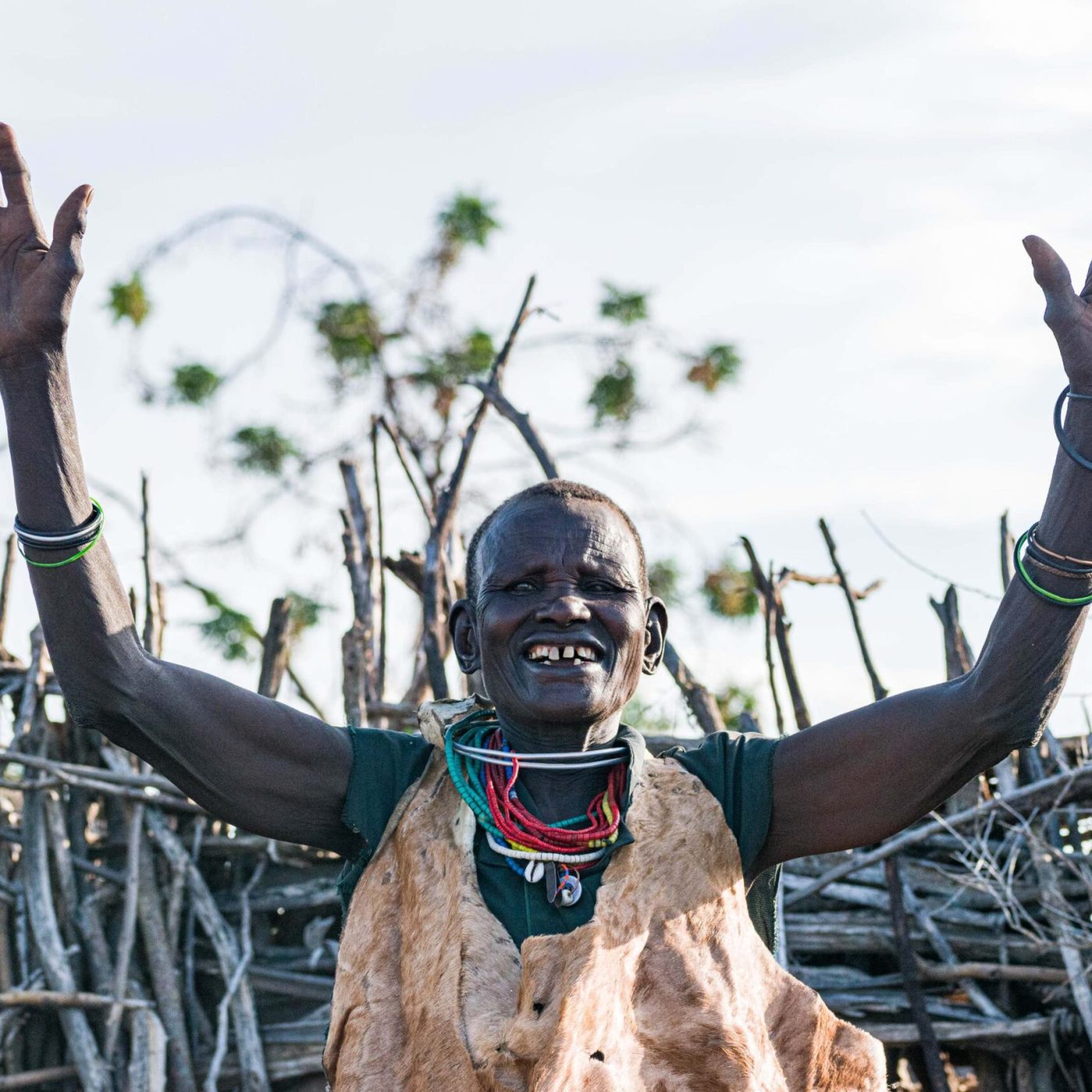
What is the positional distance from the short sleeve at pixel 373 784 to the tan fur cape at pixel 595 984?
0.03m

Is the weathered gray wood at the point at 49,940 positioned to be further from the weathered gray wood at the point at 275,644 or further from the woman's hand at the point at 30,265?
the woman's hand at the point at 30,265

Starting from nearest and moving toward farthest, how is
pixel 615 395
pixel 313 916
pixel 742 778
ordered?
1. pixel 742 778
2. pixel 313 916
3. pixel 615 395

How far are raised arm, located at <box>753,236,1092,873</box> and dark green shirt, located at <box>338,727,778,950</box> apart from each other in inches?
1.8

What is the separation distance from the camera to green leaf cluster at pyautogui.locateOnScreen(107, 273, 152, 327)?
8.49m

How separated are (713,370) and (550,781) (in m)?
6.05

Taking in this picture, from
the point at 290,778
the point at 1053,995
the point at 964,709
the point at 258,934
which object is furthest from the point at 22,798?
the point at 964,709

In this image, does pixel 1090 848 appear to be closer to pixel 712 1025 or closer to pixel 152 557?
pixel 712 1025

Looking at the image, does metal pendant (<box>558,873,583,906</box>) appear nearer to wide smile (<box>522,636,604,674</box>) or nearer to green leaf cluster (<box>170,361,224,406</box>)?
wide smile (<box>522,636,604,674</box>)

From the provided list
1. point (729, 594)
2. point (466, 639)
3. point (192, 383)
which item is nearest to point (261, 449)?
point (192, 383)

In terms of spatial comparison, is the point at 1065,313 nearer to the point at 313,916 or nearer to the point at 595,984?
the point at 595,984

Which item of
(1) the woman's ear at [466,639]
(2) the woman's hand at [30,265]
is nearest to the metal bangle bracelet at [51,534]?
(2) the woman's hand at [30,265]

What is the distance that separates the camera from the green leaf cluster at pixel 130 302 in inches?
334

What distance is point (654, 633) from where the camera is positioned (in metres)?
2.87

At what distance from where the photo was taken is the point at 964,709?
2441 mm
